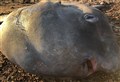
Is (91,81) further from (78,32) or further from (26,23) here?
(26,23)

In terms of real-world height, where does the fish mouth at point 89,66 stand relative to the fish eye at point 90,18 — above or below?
below

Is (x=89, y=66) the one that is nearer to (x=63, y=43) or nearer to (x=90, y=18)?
(x=63, y=43)

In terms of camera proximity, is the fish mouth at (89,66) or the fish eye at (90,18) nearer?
the fish mouth at (89,66)

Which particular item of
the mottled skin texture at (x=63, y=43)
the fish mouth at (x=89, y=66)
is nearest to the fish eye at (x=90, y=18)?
the mottled skin texture at (x=63, y=43)

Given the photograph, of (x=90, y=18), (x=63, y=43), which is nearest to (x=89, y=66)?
(x=63, y=43)

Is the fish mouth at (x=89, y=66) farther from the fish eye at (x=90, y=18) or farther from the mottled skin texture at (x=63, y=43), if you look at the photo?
the fish eye at (x=90, y=18)

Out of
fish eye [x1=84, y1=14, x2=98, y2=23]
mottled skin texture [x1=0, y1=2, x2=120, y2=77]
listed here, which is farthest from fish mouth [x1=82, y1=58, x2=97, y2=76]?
fish eye [x1=84, y1=14, x2=98, y2=23]

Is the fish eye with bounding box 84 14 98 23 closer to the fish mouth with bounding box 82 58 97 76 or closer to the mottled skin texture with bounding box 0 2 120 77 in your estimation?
Answer: the mottled skin texture with bounding box 0 2 120 77

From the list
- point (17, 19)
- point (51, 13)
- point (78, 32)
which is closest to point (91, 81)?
point (78, 32)
